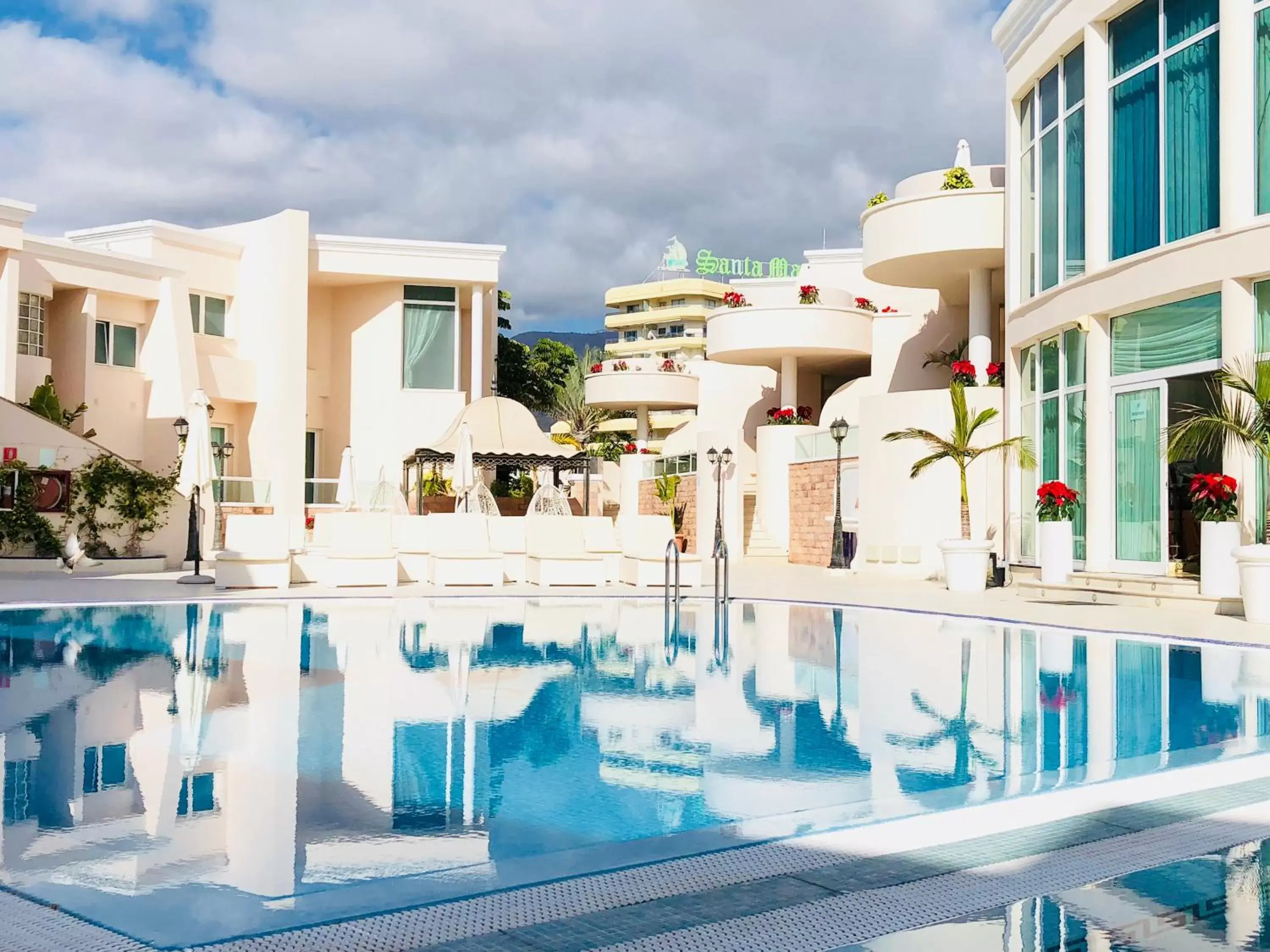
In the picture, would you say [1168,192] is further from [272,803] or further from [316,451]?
[316,451]

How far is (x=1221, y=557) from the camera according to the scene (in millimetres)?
14281

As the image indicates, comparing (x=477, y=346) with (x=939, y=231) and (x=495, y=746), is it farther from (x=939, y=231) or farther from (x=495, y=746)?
(x=495, y=746)

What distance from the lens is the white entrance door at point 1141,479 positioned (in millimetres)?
15898

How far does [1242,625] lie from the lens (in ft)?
42.9

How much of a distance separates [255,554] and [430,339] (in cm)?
1753

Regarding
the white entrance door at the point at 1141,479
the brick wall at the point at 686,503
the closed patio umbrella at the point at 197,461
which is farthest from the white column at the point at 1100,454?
the brick wall at the point at 686,503

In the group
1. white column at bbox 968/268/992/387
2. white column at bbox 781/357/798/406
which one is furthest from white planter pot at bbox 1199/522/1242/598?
white column at bbox 781/357/798/406

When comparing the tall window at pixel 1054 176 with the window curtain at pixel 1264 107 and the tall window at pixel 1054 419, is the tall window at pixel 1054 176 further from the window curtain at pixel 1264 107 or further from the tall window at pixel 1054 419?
the window curtain at pixel 1264 107

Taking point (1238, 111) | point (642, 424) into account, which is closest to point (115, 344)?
point (642, 424)

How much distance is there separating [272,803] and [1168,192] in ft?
47.7

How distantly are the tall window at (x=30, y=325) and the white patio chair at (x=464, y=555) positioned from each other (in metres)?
13.7

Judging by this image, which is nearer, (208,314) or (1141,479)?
→ (1141,479)

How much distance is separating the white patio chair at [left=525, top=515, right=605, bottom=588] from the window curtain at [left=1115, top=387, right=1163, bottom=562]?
24.4 feet

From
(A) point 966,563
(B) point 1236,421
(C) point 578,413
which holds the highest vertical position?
(C) point 578,413
